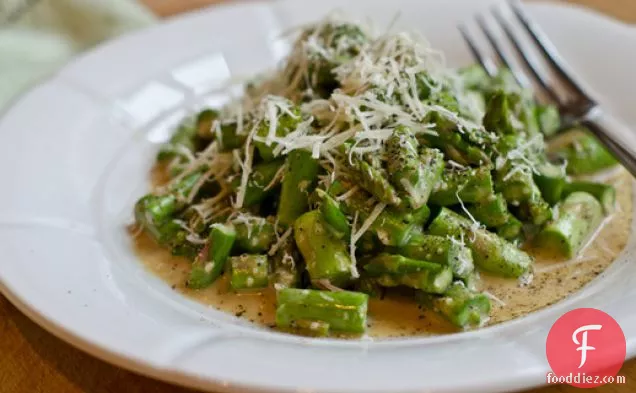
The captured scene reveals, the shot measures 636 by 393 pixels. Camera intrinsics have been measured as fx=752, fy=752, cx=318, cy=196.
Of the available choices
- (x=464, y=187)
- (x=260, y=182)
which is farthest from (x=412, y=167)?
(x=260, y=182)

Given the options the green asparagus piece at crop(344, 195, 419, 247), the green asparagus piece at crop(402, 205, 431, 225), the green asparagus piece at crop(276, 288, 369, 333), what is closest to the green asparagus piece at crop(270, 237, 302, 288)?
the green asparagus piece at crop(276, 288, 369, 333)

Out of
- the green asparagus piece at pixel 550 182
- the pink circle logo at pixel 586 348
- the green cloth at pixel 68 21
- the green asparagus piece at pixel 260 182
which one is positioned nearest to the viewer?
the pink circle logo at pixel 586 348

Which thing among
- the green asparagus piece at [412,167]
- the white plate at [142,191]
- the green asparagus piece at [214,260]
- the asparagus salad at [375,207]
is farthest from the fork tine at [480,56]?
the green asparagus piece at [214,260]

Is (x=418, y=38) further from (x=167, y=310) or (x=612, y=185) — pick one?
(x=167, y=310)

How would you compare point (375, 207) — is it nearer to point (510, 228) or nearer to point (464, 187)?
point (464, 187)

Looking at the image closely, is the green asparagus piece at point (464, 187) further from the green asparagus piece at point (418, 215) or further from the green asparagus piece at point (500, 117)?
the green asparagus piece at point (500, 117)

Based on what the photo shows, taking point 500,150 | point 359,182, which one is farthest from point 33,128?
point 500,150
